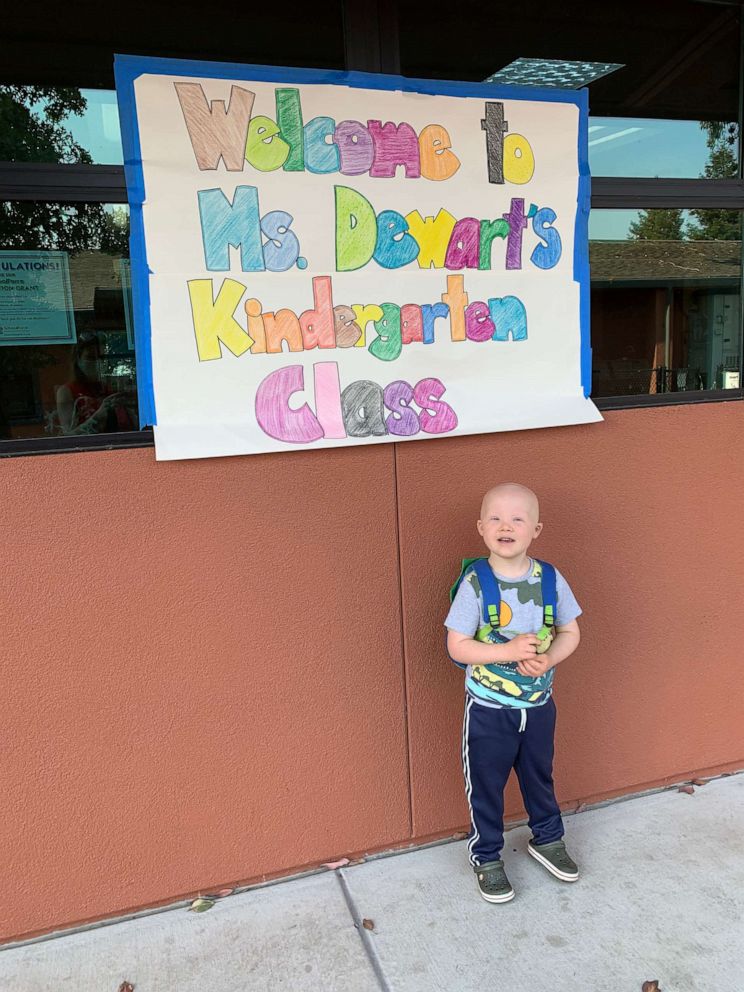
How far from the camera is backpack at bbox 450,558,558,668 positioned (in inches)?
96.8

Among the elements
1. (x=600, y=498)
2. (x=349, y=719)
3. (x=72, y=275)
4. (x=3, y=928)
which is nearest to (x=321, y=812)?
(x=349, y=719)

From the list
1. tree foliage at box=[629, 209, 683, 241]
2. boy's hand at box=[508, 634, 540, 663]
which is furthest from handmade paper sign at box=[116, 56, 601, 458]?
boy's hand at box=[508, 634, 540, 663]

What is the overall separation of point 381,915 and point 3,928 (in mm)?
1195

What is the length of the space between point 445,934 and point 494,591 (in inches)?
42.6

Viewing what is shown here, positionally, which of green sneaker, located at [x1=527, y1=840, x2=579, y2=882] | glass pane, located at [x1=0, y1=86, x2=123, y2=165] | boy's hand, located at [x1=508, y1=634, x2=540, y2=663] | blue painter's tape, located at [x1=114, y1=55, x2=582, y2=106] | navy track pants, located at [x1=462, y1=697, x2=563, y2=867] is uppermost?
blue painter's tape, located at [x1=114, y1=55, x2=582, y2=106]

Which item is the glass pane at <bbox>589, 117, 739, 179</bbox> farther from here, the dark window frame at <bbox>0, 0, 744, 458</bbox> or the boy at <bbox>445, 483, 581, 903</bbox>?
the boy at <bbox>445, 483, 581, 903</bbox>

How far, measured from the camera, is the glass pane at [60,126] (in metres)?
→ 2.28

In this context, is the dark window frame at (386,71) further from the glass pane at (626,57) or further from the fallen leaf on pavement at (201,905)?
the fallen leaf on pavement at (201,905)

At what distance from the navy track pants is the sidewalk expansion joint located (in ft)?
1.38

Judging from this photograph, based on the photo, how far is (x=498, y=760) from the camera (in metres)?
2.56

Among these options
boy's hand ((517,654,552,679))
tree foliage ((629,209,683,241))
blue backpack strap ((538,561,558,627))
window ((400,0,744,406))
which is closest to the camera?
boy's hand ((517,654,552,679))

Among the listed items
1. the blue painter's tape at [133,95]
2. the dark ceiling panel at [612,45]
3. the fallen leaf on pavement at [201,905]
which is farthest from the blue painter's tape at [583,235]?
the fallen leaf on pavement at [201,905]

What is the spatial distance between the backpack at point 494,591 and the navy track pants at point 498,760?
25cm

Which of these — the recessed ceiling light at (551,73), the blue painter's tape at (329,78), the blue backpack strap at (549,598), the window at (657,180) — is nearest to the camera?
the blue painter's tape at (329,78)
